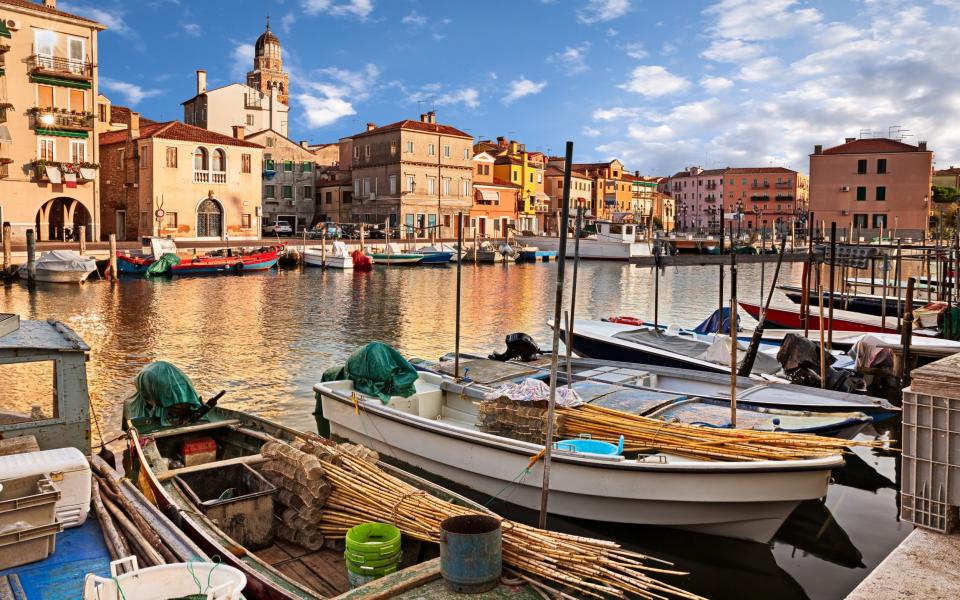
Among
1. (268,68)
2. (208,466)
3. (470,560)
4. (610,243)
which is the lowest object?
(208,466)

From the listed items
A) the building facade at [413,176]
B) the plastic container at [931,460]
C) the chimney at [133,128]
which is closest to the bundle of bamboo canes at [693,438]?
the plastic container at [931,460]

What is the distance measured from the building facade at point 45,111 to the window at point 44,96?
0.17 feet

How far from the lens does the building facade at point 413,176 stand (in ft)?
218

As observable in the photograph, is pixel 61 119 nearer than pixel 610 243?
Yes

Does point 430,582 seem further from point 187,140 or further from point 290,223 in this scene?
point 290,223

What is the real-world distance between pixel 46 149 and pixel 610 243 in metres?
43.5

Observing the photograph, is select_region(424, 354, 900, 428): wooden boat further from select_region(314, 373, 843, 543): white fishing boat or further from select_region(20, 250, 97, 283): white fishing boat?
select_region(20, 250, 97, 283): white fishing boat

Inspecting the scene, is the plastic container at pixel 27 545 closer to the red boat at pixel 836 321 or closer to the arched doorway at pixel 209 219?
the red boat at pixel 836 321

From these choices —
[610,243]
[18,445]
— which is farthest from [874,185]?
[18,445]

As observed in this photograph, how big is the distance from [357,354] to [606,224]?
5992 cm

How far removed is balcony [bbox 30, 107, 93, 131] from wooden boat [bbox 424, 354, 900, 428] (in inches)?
1550

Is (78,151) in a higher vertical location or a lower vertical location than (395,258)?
higher

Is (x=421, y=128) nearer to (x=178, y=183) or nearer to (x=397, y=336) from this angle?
(x=178, y=183)

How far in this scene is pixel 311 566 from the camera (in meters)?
7.12
